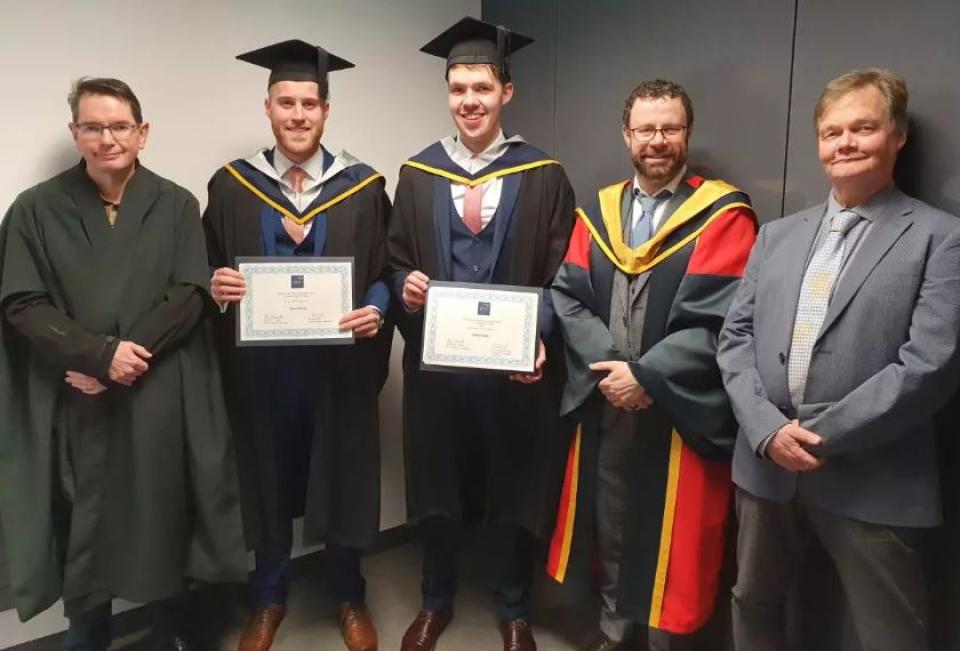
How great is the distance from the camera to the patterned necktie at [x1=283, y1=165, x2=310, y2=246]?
207cm

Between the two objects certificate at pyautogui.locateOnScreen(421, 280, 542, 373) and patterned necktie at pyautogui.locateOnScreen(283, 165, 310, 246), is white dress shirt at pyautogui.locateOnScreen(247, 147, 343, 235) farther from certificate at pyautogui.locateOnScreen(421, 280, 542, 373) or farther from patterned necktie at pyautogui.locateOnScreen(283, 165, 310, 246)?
certificate at pyautogui.locateOnScreen(421, 280, 542, 373)

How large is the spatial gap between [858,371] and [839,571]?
1.68 ft

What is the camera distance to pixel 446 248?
2082 mm

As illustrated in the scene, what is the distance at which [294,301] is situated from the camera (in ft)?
6.35

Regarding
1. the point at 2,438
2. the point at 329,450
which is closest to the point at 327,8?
the point at 329,450

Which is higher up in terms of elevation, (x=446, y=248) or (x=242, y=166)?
(x=242, y=166)

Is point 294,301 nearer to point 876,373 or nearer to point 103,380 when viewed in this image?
point 103,380

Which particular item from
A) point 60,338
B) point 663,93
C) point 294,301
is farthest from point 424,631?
point 663,93

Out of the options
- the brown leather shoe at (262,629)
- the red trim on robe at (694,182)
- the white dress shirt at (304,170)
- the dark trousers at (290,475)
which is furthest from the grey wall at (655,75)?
the brown leather shoe at (262,629)

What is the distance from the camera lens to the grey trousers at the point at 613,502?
2.01 metres

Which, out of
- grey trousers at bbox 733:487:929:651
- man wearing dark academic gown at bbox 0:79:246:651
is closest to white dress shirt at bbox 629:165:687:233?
grey trousers at bbox 733:487:929:651

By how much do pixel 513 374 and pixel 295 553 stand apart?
1444 millimetres

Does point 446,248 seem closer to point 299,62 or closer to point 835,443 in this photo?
point 299,62

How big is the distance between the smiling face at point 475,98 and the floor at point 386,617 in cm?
176
